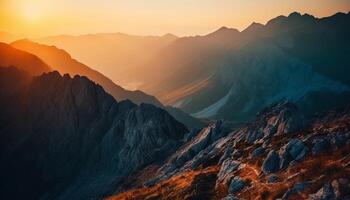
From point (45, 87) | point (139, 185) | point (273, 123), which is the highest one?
point (45, 87)

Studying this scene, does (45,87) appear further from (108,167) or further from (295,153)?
(295,153)

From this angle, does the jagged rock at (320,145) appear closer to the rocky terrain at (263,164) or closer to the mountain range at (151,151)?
the rocky terrain at (263,164)

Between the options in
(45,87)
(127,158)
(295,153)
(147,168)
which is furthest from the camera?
(45,87)

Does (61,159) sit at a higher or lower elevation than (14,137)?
lower

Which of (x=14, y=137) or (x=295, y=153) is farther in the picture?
(x=14, y=137)

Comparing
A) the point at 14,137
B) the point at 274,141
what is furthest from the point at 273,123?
the point at 14,137

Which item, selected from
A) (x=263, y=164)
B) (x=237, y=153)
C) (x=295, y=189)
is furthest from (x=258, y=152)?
(x=295, y=189)

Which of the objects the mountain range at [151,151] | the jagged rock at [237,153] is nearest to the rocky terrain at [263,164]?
the mountain range at [151,151]

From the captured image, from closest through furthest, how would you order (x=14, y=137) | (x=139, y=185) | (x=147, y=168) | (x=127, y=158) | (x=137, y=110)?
(x=139, y=185) → (x=147, y=168) → (x=127, y=158) → (x=137, y=110) → (x=14, y=137)

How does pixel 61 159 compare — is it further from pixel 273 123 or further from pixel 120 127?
pixel 273 123
